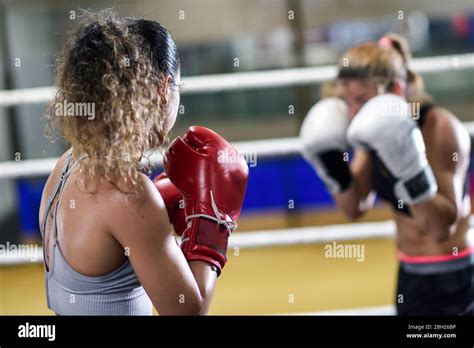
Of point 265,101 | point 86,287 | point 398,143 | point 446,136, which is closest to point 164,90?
point 86,287

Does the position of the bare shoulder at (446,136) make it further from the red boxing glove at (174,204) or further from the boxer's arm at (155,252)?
the boxer's arm at (155,252)

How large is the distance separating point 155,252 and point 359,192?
3.05 feet

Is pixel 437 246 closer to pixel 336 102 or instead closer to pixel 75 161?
pixel 336 102

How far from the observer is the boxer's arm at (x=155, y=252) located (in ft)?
3.56

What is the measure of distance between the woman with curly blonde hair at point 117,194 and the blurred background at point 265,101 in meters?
1.33

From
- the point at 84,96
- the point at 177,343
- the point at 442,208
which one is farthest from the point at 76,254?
the point at 442,208

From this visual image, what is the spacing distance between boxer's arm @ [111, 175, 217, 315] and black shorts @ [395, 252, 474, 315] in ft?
2.46

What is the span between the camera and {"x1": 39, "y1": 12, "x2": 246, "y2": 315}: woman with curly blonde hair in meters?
1.09

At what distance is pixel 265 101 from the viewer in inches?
144

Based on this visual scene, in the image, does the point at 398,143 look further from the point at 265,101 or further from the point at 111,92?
the point at 265,101

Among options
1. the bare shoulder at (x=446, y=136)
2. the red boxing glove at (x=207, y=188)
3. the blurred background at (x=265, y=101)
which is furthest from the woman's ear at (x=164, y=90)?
the blurred background at (x=265, y=101)

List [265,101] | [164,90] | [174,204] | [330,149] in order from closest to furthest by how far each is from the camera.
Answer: [164,90]
[174,204]
[330,149]
[265,101]

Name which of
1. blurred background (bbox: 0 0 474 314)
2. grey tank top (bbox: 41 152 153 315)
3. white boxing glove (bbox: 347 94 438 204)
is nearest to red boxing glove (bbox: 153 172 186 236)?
grey tank top (bbox: 41 152 153 315)

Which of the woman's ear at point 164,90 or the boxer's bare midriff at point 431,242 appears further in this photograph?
the boxer's bare midriff at point 431,242
